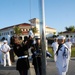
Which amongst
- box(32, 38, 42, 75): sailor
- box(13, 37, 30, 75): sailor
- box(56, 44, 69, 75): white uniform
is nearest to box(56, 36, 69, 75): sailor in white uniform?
box(56, 44, 69, 75): white uniform

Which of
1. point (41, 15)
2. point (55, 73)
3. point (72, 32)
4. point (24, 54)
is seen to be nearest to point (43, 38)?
point (41, 15)

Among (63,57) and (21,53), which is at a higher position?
(21,53)

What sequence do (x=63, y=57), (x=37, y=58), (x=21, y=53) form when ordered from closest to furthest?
(x=21, y=53), (x=63, y=57), (x=37, y=58)

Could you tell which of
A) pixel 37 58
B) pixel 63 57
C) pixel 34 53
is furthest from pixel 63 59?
pixel 34 53

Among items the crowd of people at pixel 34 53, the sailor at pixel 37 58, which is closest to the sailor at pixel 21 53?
the crowd of people at pixel 34 53

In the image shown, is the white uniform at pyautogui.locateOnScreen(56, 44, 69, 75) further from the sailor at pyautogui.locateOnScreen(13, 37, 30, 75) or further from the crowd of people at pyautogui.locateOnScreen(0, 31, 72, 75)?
the sailor at pyautogui.locateOnScreen(13, 37, 30, 75)

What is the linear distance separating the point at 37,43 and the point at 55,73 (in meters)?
3.87

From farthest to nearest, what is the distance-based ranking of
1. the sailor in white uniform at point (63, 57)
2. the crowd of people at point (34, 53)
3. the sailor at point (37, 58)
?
the sailor at point (37, 58), the sailor in white uniform at point (63, 57), the crowd of people at point (34, 53)

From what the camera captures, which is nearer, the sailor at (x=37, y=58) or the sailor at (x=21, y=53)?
the sailor at (x=21, y=53)

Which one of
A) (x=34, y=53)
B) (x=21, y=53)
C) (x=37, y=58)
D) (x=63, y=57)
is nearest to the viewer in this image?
(x=21, y=53)

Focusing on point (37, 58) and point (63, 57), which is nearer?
point (63, 57)

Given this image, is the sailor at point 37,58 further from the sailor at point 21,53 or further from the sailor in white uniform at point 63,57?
the sailor at point 21,53

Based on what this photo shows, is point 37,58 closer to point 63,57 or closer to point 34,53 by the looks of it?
point 34,53

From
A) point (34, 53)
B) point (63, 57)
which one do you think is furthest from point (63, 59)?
point (34, 53)
